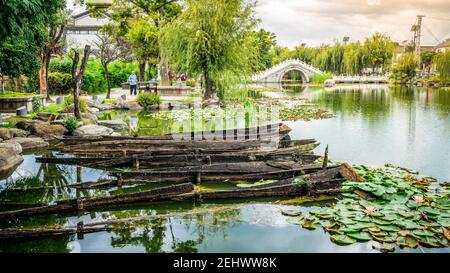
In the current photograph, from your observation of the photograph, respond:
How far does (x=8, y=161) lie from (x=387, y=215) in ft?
23.6

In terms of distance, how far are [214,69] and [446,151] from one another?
31.3ft

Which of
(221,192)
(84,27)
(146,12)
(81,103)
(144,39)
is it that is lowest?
(221,192)

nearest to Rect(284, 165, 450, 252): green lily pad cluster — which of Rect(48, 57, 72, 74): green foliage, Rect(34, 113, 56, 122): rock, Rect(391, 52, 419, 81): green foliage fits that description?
Rect(34, 113, 56, 122): rock

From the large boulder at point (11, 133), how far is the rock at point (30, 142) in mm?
178

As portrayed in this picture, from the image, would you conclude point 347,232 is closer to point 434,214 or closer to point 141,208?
point 434,214

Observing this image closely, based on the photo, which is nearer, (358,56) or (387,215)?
(387,215)

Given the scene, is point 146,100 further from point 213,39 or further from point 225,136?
point 225,136

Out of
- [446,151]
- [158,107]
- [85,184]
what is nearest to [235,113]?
[158,107]

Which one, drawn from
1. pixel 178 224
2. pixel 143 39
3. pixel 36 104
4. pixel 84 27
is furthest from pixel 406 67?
pixel 178 224

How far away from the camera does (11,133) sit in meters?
10.3

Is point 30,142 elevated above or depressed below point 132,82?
below

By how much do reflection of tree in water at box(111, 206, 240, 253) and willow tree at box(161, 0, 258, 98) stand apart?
11641 millimetres

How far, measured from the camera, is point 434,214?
5.60m

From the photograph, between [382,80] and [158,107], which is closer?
[158,107]
